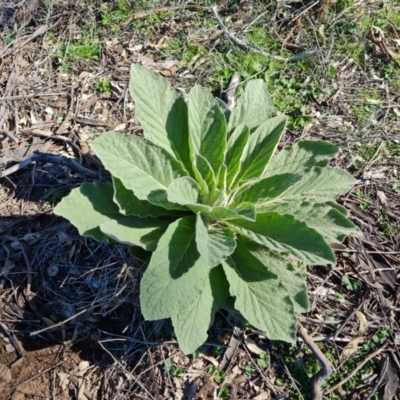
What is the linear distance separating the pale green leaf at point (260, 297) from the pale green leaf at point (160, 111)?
1.79 ft

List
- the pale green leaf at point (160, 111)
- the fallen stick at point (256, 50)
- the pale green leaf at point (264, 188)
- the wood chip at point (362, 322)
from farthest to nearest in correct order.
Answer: the fallen stick at point (256, 50) < the wood chip at point (362, 322) < the pale green leaf at point (160, 111) < the pale green leaf at point (264, 188)

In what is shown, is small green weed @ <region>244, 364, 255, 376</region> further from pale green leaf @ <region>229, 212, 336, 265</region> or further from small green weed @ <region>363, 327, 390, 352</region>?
pale green leaf @ <region>229, 212, 336, 265</region>

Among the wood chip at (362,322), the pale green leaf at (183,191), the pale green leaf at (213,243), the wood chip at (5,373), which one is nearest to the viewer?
the pale green leaf at (213,243)

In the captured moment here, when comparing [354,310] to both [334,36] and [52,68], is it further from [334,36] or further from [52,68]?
[52,68]

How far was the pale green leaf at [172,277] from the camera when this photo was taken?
5.76 feet

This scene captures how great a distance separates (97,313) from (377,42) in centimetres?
272

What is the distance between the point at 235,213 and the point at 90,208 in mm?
641

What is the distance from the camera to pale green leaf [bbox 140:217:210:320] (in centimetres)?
176

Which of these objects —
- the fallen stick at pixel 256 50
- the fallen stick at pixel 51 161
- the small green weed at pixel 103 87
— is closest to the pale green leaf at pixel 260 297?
the fallen stick at pixel 51 161

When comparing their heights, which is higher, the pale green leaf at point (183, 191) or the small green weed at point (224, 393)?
the pale green leaf at point (183, 191)

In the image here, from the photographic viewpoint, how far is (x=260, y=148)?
2.14 meters

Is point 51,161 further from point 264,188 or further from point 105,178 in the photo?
point 264,188

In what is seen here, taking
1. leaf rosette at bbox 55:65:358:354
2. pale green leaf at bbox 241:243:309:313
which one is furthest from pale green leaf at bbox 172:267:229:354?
pale green leaf at bbox 241:243:309:313

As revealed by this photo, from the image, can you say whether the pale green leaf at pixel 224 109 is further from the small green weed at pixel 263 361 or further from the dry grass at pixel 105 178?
the small green weed at pixel 263 361
